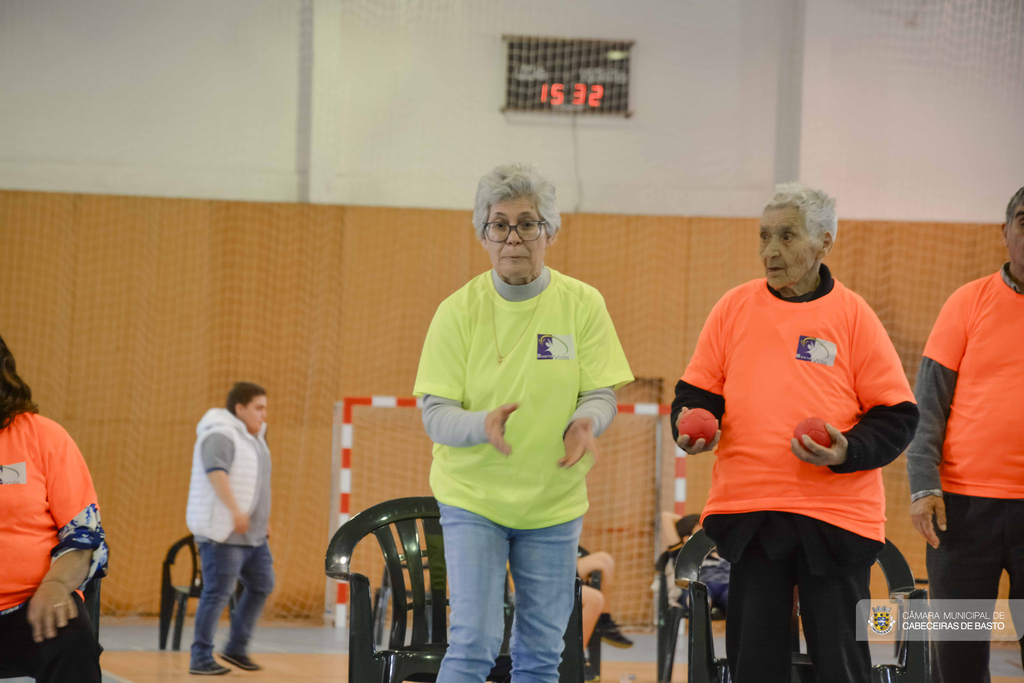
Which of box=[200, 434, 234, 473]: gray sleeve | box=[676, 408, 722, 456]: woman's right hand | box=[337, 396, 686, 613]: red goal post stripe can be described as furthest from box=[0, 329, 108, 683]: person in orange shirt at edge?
box=[337, 396, 686, 613]: red goal post stripe

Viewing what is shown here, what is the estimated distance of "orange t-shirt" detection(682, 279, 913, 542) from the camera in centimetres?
192

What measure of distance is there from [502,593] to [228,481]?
292cm

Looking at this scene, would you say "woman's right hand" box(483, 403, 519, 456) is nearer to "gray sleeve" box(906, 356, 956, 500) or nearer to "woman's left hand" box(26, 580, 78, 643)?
"woman's left hand" box(26, 580, 78, 643)

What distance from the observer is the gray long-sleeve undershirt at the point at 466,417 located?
73.1 inches

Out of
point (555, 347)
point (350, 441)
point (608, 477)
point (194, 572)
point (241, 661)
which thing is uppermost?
point (555, 347)

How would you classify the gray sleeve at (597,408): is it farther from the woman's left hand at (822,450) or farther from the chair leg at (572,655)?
the chair leg at (572,655)

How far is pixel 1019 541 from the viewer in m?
2.20

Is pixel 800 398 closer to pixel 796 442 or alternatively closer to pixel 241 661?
pixel 796 442

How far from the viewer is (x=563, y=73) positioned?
6.45 meters

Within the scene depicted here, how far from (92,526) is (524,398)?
1.14m

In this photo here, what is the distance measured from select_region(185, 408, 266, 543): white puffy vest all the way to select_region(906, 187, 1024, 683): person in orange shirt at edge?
3323 mm

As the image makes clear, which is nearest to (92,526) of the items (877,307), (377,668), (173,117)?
(377,668)

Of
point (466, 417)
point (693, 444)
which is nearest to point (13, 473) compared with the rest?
point (466, 417)

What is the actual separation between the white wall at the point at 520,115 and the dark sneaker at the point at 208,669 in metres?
3.55
